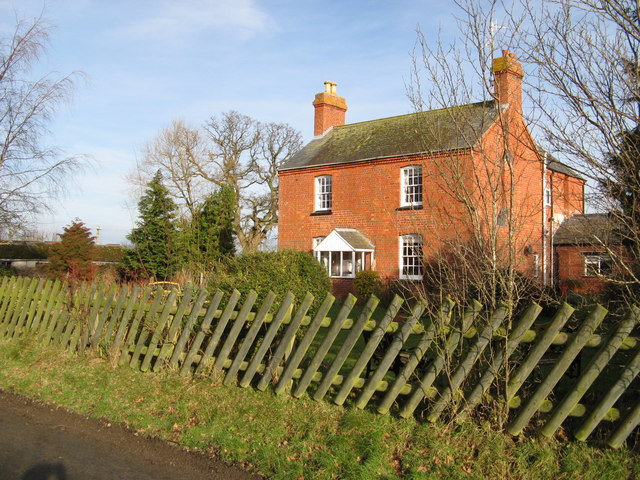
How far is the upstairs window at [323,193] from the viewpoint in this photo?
23812 mm

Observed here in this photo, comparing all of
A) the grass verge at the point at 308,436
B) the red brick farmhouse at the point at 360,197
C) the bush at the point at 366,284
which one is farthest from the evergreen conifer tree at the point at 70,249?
the grass verge at the point at 308,436

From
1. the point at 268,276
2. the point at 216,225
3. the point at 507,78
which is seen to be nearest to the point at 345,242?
the point at 216,225

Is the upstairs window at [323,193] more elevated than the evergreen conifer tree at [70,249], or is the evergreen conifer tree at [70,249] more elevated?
the upstairs window at [323,193]

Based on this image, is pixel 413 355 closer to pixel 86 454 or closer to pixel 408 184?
pixel 86 454

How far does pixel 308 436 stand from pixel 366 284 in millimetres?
15631

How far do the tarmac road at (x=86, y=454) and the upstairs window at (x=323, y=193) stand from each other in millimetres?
18463

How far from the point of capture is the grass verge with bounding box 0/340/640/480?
14.1 ft

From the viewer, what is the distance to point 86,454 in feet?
16.2

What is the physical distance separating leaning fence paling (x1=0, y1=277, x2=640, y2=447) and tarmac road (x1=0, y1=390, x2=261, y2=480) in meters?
1.43

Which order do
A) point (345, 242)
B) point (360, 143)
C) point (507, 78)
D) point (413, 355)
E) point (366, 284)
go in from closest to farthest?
point (413, 355) → point (507, 78) → point (366, 284) → point (345, 242) → point (360, 143)

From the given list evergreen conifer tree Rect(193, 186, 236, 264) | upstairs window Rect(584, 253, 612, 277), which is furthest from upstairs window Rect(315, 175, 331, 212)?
upstairs window Rect(584, 253, 612, 277)

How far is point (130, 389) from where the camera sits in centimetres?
666

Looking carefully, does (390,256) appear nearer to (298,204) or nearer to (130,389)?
(298,204)

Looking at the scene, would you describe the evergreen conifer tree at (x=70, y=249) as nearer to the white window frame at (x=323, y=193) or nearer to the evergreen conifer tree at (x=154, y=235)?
the evergreen conifer tree at (x=154, y=235)
